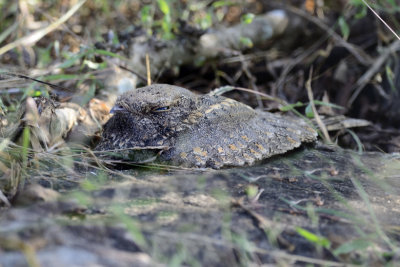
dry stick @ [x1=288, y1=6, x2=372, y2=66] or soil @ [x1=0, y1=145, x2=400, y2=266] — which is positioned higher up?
dry stick @ [x1=288, y1=6, x2=372, y2=66]

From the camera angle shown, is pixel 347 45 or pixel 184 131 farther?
pixel 347 45

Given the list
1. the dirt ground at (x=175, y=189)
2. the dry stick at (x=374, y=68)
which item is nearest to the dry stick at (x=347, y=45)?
the dry stick at (x=374, y=68)

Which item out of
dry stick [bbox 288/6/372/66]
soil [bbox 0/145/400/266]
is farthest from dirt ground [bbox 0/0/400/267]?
dry stick [bbox 288/6/372/66]

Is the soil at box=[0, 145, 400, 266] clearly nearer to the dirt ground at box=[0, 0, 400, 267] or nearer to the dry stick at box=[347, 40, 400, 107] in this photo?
the dirt ground at box=[0, 0, 400, 267]

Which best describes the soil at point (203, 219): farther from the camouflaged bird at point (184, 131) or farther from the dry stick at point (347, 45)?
the dry stick at point (347, 45)

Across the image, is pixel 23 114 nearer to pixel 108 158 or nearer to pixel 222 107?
pixel 108 158

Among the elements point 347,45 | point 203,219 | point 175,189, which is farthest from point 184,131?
point 347,45

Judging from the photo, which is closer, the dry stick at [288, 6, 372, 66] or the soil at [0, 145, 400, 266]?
the soil at [0, 145, 400, 266]

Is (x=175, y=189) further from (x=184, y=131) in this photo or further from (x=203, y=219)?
(x=184, y=131)

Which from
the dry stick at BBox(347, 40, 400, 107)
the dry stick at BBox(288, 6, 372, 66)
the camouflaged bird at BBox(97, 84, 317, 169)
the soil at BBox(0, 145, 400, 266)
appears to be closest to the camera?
the soil at BBox(0, 145, 400, 266)
